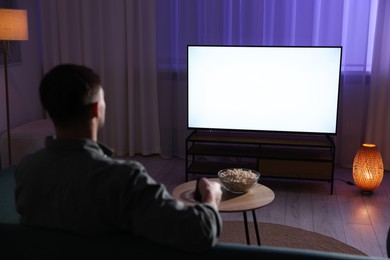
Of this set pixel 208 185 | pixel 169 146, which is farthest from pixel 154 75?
pixel 208 185

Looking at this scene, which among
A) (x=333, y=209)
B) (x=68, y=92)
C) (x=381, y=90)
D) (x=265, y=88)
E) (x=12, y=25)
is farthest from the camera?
(x=381, y=90)

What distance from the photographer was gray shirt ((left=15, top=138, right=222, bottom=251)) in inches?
53.1

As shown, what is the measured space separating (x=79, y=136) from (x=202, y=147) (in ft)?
10.0

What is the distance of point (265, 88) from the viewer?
423 centimetres

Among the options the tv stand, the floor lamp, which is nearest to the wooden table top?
the tv stand

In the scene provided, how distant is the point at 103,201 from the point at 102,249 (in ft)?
0.44

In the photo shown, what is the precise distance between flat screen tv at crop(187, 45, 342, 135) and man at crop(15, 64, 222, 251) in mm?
2799

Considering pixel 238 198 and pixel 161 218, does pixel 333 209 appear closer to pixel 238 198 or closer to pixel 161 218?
pixel 238 198

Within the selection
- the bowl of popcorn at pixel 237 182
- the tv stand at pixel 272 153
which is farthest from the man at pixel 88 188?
the tv stand at pixel 272 153

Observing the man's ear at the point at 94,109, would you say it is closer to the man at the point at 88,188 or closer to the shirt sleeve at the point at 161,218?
the man at the point at 88,188

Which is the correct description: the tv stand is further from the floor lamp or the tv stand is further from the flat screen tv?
the floor lamp

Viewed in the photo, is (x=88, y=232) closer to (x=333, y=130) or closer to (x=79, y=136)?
(x=79, y=136)

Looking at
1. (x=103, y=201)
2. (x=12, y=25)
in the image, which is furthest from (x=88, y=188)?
(x=12, y=25)

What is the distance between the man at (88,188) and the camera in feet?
4.44
